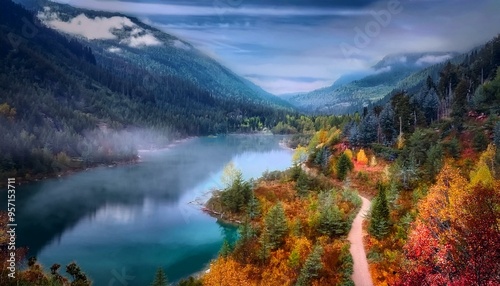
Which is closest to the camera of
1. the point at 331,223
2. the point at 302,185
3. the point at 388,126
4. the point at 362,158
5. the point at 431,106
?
the point at 331,223

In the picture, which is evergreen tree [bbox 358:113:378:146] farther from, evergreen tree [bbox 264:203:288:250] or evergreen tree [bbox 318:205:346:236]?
evergreen tree [bbox 264:203:288:250]

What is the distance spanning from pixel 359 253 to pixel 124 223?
37877mm

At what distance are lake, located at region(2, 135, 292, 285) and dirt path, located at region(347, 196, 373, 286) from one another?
17.2 m

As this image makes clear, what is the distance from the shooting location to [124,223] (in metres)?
56.4

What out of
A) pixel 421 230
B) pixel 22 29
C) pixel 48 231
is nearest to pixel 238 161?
pixel 48 231

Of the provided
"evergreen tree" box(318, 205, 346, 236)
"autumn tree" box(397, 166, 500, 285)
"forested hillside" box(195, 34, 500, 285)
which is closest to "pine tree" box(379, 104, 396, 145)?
"forested hillside" box(195, 34, 500, 285)

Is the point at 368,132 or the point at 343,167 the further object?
the point at 368,132

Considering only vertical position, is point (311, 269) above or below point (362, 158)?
below

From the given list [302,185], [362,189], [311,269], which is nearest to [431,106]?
[362,189]

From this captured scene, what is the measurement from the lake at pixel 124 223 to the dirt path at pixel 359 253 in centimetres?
1717

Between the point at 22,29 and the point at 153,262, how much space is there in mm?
201330

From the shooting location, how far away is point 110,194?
238ft

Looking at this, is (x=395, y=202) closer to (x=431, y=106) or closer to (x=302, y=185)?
(x=302, y=185)

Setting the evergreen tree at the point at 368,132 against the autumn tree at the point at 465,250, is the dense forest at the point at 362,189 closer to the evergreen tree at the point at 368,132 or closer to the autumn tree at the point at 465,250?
the autumn tree at the point at 465,250
